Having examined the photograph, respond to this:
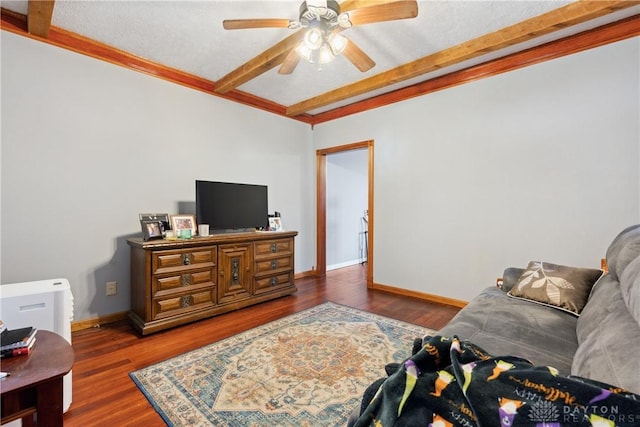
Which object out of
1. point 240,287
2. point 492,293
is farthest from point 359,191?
point 492,293

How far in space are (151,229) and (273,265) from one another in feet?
4.54

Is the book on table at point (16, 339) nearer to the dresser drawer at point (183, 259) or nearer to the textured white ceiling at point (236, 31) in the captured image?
the dresser drawer at point (183, 259)

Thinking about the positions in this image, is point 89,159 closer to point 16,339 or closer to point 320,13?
point 16,339

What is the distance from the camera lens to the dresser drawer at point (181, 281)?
8.39ft

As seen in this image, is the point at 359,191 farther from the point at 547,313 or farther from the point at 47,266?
the point at 47,266

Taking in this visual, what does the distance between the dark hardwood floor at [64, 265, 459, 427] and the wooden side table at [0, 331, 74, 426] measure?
60 centimetres

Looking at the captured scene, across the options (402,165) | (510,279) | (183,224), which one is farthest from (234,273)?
(510,279)

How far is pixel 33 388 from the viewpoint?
3.26ft

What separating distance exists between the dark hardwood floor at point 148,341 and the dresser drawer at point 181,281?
1.18ft

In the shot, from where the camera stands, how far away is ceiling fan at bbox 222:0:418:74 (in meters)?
1.77

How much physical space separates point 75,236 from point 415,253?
11.7 ft

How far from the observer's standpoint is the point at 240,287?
3.17 m

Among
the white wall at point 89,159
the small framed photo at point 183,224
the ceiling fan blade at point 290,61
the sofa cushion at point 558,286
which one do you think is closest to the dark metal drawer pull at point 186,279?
the small framed photo at point 183,224

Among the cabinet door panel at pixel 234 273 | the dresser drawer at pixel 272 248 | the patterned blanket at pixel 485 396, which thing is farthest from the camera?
the dresser drawer at pixel 272 248
